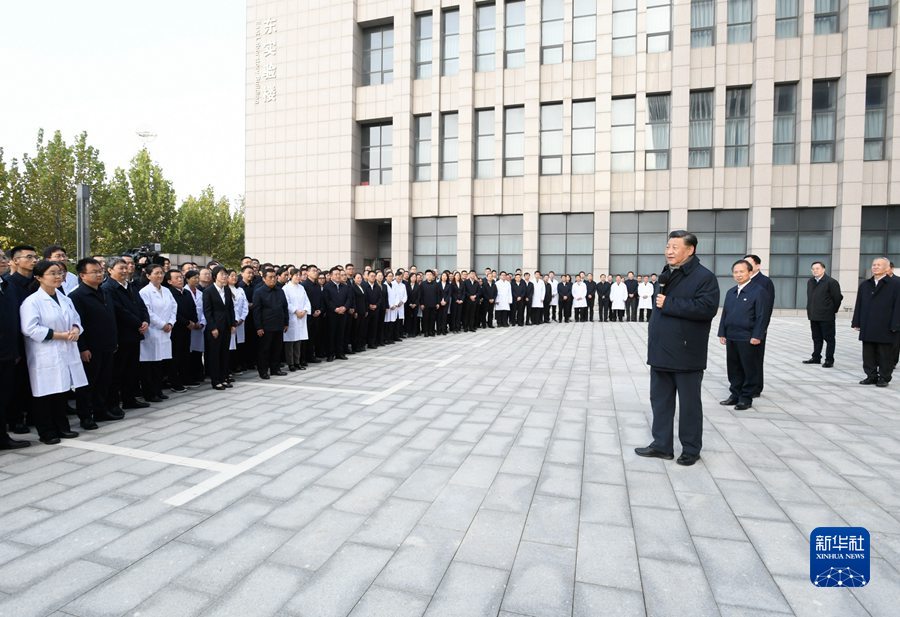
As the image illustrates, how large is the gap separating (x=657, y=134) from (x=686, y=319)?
22.8 meters

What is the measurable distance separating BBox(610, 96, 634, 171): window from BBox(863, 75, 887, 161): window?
9.89 meters

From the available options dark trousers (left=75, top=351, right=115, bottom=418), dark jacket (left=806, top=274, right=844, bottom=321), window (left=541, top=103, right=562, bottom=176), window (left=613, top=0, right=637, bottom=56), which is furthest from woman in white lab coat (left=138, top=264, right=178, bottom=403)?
window (left=613, top=0, right=637, bottom=56)

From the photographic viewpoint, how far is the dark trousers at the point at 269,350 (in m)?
9.16

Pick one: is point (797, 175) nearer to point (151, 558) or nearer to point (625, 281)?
point (625, 281)

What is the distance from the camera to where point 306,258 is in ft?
95.7

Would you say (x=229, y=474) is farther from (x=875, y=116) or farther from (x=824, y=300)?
(x=875, y=116)

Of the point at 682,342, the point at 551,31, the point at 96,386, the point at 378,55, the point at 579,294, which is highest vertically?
the point at 378,55

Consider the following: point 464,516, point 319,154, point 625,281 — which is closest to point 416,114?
point 319,154

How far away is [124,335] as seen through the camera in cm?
664

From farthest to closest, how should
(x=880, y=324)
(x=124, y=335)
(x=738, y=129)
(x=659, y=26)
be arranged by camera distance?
(x=659, y=26), (x=738, y=129), (x=880, y=324), (x=124, y=335)

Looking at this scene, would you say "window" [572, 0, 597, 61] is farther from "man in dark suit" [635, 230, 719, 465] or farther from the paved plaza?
"man in dark suit" [635, 230, 719, 465]

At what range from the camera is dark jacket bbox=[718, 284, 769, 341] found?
7.11 meters

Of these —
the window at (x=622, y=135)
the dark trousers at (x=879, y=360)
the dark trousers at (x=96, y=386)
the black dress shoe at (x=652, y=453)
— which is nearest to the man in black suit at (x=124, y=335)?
the dark trousers at (x=96, y=386)

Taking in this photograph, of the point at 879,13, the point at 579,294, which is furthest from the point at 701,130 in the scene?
the point at 579,294
